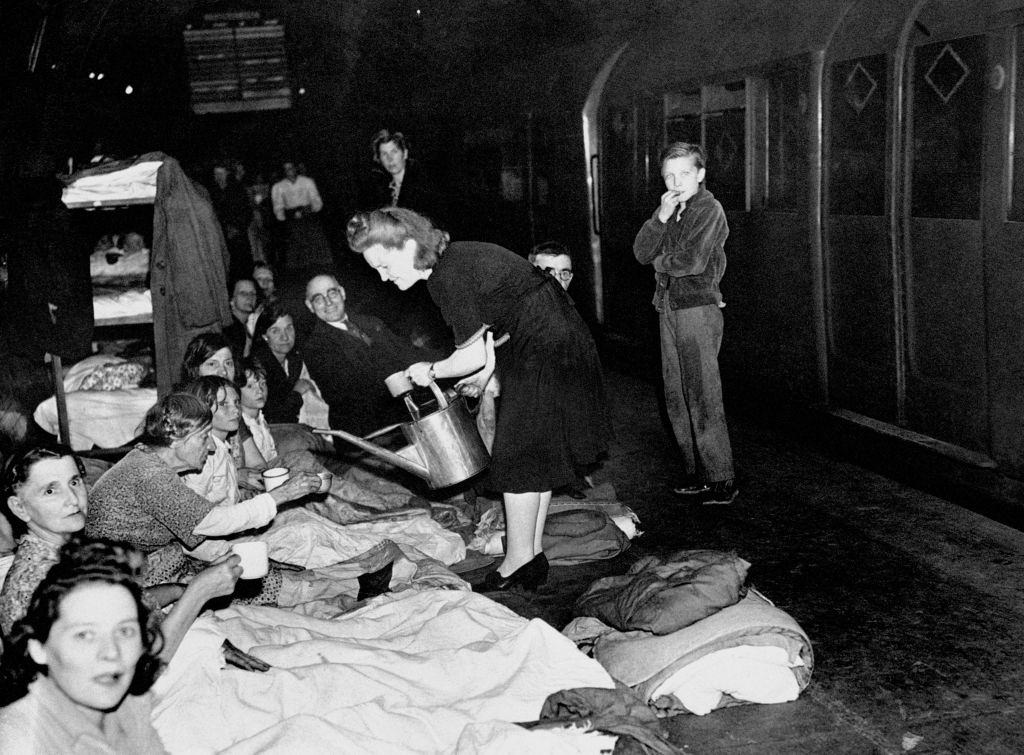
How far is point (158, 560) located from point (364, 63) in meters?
16.0

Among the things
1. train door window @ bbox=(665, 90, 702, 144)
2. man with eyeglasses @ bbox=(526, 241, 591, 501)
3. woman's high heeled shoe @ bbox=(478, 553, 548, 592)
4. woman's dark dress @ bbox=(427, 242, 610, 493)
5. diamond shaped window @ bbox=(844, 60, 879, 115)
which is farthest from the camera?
train door window @ bbox=(665, 90, 702, 144)

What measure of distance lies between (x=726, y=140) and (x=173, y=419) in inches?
204

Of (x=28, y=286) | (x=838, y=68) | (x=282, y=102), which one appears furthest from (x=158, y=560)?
(x=282, y=102)

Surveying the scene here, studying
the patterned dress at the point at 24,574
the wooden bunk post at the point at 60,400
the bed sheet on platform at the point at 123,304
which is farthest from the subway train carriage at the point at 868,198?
the wooden bunk post at the point at 60,400

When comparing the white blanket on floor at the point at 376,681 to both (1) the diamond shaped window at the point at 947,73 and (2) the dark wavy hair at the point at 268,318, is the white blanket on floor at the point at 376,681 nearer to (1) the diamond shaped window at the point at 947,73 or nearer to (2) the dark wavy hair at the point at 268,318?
(2) the dark wavy hair at the point at 268,318

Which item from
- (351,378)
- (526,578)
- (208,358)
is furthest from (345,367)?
(526,578)

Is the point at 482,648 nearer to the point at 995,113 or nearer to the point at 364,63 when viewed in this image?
the point at 995,113

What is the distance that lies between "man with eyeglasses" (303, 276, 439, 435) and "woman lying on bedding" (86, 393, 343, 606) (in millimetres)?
2188

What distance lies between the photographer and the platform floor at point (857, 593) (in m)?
3.62

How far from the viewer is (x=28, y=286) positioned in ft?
20.4

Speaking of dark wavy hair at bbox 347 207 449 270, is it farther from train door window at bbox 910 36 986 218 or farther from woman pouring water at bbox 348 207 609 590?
train door window at bbox 910 36 986 218

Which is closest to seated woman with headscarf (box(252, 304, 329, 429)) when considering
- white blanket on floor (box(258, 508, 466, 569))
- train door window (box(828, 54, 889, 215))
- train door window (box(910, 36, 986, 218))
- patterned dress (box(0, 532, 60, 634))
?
white blanket on floor (box(258, 508, 466, 569))

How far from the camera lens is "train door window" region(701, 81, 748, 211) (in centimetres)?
770

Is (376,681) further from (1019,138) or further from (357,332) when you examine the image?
(1019,138)
